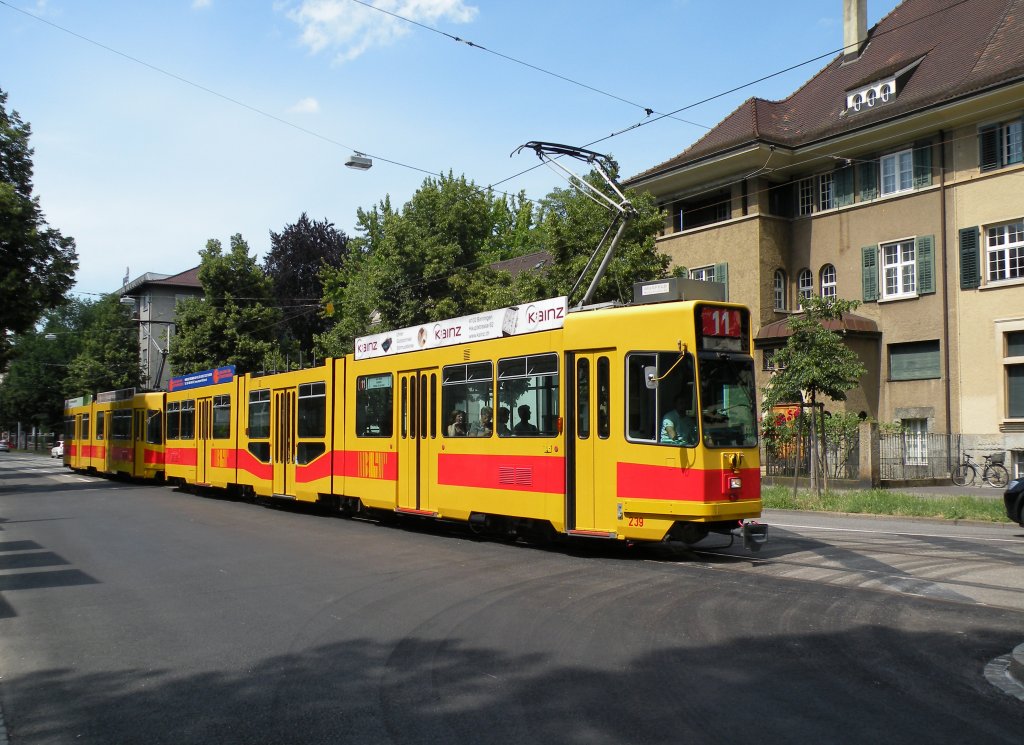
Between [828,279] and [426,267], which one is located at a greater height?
[426,267]

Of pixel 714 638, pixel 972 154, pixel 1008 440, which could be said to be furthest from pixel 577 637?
pixel 972 154

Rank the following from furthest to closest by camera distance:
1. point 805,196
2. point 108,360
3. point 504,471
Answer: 1. point 108,360
2. point 805,196
3. point 504,471

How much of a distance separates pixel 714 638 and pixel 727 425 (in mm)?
4354

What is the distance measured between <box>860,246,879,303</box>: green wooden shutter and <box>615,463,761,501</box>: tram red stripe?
2290 centimetres

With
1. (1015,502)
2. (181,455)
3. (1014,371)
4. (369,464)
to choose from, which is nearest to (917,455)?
(1014,371)

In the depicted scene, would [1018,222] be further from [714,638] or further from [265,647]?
[265,647]

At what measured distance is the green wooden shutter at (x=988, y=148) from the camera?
28.0 m

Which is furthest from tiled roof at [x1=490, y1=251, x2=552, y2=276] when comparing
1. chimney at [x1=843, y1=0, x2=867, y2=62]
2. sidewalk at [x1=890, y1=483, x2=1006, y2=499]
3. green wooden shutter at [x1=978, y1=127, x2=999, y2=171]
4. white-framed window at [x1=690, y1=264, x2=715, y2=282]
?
sidewalk at [x1=890, y1=483, x2=1006, y2=499]

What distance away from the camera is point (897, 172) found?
102ft

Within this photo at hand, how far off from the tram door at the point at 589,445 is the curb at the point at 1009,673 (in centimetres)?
548

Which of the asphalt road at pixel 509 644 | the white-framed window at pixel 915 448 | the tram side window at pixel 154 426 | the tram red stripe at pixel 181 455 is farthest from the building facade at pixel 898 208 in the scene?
the tram side window at pixel 154 426

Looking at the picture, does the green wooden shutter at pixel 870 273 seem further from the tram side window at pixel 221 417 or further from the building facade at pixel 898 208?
the tram side window at pixel 221 417

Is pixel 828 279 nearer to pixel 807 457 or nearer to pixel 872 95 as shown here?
pixel 872 95

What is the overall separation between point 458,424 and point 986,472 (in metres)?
19.2
